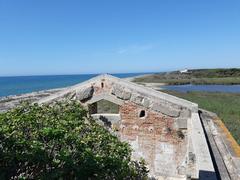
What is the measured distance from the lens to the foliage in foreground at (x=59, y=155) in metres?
3.30

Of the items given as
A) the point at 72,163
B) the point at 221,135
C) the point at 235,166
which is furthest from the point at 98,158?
the point at 221,135

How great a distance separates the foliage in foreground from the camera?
10.8 feet

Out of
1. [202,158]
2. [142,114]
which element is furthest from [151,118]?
[202,158]

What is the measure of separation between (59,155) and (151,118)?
15.9 ft

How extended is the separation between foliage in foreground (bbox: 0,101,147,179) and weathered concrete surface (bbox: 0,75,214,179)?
3.80 metres

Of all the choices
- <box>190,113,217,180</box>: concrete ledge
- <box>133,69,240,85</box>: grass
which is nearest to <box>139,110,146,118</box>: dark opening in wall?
<box>190,113,217,180</box>: concrete ledge

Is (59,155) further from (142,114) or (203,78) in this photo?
(203,78)

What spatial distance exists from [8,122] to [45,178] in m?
1.38

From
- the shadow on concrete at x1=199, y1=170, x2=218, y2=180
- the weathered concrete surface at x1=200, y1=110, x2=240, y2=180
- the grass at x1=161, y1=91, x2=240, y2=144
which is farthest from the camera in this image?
the grass at x1=161, y1=91, x2=240, y2=144

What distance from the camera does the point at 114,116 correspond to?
925 cm

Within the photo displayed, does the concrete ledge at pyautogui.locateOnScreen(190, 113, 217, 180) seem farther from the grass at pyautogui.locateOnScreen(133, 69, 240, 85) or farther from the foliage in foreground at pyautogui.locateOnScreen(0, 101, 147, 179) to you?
the grass at pyautogui.locateOnScreen(133, 69, 240, 85)

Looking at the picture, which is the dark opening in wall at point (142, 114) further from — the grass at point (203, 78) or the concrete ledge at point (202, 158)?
the grass at point (203, 78)

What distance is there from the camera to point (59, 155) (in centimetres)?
339

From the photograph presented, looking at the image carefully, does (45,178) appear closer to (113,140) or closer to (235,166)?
(113,140)
